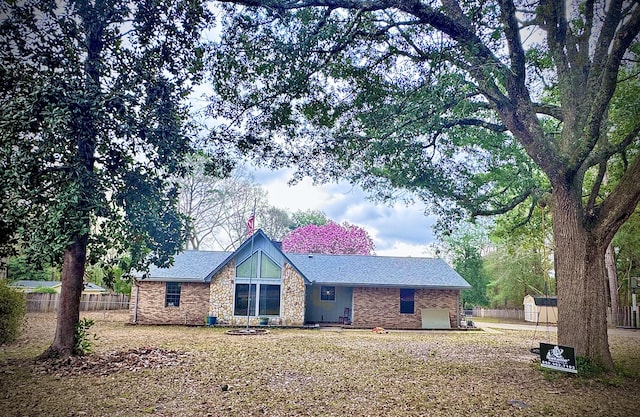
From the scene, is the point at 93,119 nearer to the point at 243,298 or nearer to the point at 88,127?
the point at 88,127

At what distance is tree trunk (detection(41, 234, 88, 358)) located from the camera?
9258 mm

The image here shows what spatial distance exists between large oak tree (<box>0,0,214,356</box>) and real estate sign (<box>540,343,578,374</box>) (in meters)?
8.59

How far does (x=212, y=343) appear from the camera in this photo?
42.6 feet

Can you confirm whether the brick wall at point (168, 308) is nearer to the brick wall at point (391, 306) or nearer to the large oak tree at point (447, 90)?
the brick wall at point (391, 306)

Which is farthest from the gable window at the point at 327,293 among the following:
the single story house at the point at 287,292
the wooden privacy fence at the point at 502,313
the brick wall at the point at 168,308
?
the wooden privacy fence at the point at 502,313

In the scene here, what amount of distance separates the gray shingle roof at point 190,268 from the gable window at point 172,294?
541 millimetres

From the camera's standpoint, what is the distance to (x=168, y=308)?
768 inches

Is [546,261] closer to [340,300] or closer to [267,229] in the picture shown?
[340,300]

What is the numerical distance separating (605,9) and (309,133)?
709cm

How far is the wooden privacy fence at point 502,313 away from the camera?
A: 32.1 metres

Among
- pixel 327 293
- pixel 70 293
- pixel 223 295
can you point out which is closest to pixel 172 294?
pixel 223 295

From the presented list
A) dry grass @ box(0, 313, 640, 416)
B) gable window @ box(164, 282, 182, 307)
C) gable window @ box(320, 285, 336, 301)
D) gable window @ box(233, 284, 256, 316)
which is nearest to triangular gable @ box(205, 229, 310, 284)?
gable window @ box(233, 284, 256, 316)

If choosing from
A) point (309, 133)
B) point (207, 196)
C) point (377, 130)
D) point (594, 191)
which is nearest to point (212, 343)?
point (309, 133)

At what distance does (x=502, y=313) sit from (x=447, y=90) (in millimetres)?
29758
